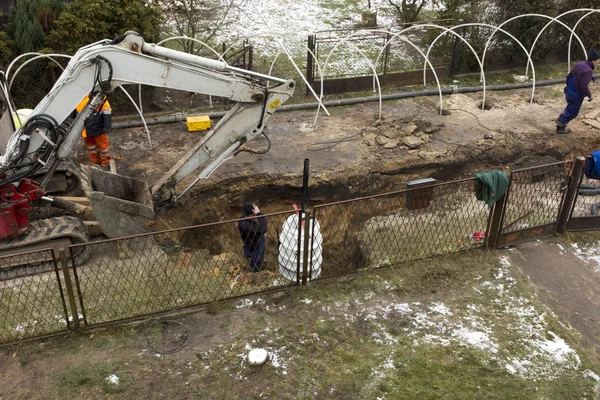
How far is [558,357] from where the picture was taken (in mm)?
6840

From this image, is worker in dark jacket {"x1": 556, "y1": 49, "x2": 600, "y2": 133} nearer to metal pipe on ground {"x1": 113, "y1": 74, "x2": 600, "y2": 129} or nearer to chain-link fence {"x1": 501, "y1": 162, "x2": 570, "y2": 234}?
metal pipe on ground {"x1": 113, "y1": 74, "x2": 600, "y2": 129}

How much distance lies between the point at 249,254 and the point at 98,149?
399 centimetres

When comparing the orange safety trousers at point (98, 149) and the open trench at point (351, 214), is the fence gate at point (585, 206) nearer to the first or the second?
the open trench at point (351, 214)

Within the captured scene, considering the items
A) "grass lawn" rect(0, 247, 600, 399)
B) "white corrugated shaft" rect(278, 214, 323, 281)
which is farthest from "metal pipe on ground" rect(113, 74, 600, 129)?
"grass lawn" rect(0, 247, 600, 399)

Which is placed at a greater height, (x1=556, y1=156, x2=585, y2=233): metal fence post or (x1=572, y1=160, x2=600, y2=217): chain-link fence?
(x1=556, y1=156, x2=585, y2=233): metal fence post

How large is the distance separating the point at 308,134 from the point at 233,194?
271 cm

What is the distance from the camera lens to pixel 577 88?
41.0ft

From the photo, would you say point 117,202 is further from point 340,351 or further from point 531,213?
point 531,213

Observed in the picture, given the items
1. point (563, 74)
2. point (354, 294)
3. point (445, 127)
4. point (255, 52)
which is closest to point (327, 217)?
point (354, 294)

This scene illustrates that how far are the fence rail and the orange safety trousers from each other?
7.68 ft

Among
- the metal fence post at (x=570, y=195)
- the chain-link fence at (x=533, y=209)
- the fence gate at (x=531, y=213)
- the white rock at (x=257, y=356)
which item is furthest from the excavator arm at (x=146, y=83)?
the metal fence post at (x=570, y=195)

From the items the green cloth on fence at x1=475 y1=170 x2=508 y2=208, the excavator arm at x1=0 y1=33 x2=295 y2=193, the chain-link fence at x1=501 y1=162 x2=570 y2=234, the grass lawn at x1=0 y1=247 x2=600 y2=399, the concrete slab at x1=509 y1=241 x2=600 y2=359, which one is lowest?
the grass lawn at x1=0 y1=247 x2=600 y2=399

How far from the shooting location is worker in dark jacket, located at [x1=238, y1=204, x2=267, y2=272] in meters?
8.38

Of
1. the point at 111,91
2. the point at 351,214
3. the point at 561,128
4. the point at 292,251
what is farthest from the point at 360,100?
the point at 111,91
